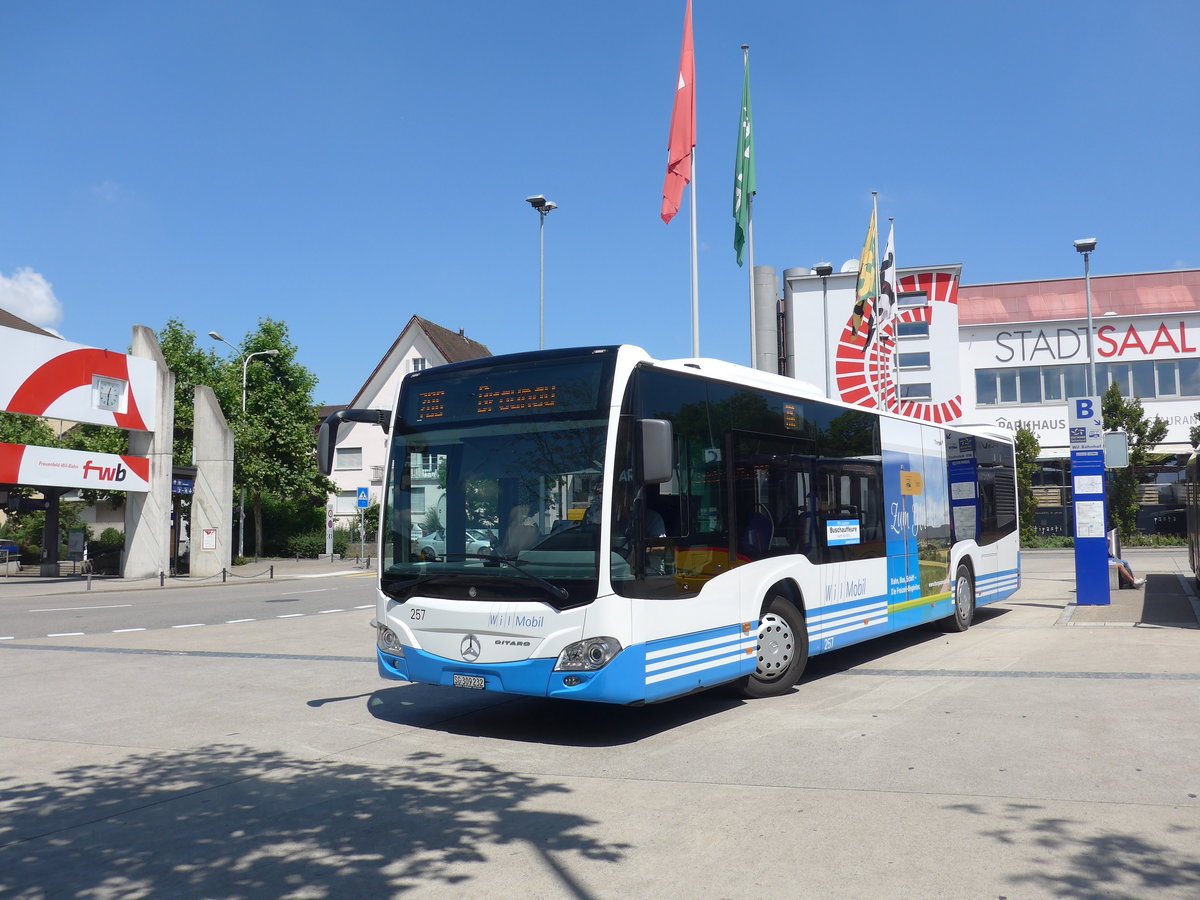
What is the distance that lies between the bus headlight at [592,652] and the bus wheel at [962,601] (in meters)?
8.16

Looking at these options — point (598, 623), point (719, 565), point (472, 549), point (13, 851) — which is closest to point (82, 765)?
point (13, 851)

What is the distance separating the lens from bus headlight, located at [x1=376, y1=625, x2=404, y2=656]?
27.3 feet

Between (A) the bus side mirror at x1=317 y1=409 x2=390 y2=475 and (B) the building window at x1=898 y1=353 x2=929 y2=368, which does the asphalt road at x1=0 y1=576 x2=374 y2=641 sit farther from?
(B) the building window at x1=898 y1=353 x2=929 y2=368

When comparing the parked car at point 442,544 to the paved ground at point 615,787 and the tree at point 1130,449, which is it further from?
the tree at point 1130,449

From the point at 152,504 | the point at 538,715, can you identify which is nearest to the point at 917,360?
the point at 152,504

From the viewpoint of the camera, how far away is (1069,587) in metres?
21.8

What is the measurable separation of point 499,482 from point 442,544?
0.72 metres

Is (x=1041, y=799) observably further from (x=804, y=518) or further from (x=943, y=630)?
(x=943, y=630)

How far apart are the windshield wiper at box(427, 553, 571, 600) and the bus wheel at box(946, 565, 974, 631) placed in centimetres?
837

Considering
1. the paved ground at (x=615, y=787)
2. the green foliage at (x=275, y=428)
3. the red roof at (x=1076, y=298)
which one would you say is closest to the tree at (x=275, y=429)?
the green foliage at (x=275, y=428)

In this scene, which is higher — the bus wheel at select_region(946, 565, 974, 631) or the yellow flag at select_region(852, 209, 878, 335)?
the yellow flag at select_region(852, 209, 878, 335)

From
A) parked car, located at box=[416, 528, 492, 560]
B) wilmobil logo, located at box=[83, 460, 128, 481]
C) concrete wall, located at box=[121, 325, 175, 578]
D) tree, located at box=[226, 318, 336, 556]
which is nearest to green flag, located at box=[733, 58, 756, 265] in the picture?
parked car, located at box=[416, 528, 492, 560]

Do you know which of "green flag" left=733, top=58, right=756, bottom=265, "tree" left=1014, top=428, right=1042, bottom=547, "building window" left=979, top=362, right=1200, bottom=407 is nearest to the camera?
"green flag" left=733, top=58, right=756, bottom=265

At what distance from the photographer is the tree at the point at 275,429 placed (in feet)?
156
